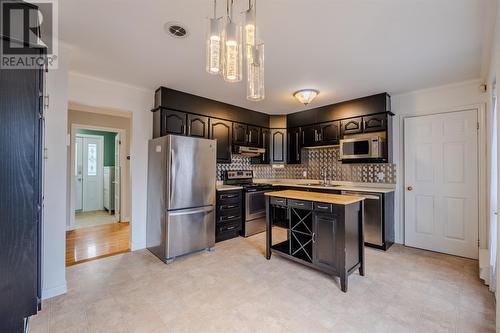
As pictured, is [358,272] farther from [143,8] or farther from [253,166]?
[143,8]

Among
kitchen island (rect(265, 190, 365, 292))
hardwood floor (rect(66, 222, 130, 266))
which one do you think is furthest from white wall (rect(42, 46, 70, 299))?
kitchen island (rect(265, 190, 365, 292))

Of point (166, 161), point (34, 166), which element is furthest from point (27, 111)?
point (166, 161)

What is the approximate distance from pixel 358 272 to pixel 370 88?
8.58ft

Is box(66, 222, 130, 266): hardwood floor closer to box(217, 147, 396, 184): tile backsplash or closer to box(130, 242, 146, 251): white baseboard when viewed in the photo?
box(130, 242, 146, 251): white baseboard

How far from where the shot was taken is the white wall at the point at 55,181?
222 cm

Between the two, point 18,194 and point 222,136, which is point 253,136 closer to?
point 222,136

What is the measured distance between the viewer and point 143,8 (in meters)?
1.75

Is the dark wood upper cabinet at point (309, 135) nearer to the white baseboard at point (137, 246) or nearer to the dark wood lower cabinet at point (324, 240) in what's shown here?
the dark wood lower cabinet at point (324, 240)

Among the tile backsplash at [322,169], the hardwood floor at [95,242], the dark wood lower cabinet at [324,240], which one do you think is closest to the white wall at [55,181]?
the hardwood floor at [95,242]

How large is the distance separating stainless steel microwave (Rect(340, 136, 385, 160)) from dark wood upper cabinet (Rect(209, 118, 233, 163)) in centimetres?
203

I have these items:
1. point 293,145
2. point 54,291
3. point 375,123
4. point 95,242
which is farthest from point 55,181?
point 375,123

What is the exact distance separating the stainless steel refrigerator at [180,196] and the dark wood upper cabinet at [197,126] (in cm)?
47

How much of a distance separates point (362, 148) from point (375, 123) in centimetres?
45

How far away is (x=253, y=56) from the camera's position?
165 cm
